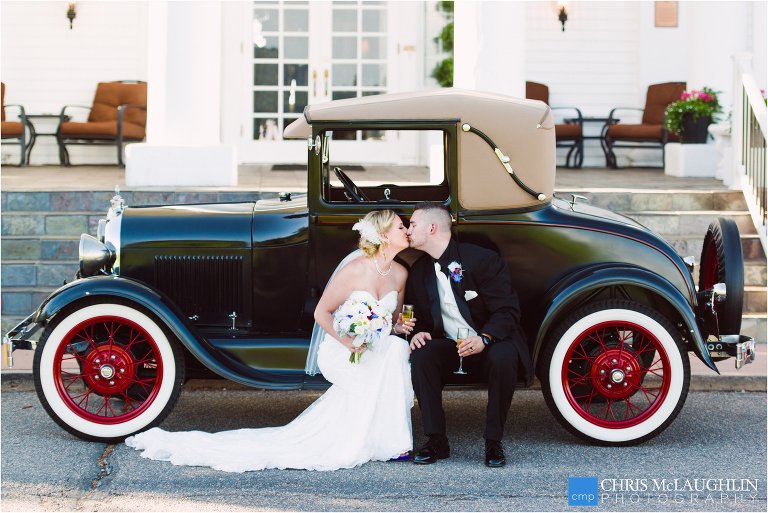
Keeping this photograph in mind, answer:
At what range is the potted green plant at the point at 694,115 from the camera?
11.8m

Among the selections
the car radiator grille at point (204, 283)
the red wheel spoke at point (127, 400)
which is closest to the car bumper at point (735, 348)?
the car radiator grille at point (204, 283)

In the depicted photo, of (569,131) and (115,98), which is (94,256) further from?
(569,131)

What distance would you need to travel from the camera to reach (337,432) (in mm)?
5277

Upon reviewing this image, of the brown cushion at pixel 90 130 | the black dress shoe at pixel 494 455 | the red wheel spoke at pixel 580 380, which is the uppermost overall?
the brown cushion at pixel 90 130

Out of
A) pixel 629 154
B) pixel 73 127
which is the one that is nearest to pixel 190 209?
pixel 73 127

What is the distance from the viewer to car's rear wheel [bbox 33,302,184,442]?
5453 mm

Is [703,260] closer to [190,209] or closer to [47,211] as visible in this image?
[190,209]

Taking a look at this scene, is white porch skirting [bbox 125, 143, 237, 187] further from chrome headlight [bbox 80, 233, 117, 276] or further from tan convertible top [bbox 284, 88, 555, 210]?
tan convertible top [bbox 284, 88, 555, 210]

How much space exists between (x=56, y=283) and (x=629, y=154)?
27.2 ft

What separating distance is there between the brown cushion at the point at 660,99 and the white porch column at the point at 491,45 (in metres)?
4.14

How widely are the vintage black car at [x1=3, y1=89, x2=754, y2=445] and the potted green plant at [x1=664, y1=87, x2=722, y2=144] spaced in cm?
630

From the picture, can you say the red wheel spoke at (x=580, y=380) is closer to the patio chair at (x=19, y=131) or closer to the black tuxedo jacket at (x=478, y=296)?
the black tuxedo jacket at (x=478, y=296)

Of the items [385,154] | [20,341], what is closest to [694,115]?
[385,154]

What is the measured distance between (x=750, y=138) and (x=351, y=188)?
215 inches
